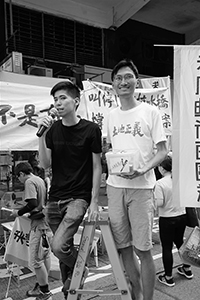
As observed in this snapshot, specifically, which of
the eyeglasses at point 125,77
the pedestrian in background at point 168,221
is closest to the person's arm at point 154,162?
the eyeglasses at point 125,77

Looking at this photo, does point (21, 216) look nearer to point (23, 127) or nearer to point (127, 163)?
point (23, 127)

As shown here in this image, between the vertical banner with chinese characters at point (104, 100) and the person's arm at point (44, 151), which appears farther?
the vertical banner with chinese characters at point (104, 100)

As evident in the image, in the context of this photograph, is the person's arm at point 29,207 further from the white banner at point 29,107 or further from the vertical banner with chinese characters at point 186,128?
the vertical banner with chinese characters at point 186,128

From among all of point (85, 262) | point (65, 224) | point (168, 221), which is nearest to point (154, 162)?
point (65, 224)

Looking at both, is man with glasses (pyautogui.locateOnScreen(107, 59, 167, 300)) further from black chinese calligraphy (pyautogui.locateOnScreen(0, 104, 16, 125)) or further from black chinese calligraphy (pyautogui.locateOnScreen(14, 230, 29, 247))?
black chinese calligraphy (pyautogui.locateOnScreen(0, 104, 16, 125))

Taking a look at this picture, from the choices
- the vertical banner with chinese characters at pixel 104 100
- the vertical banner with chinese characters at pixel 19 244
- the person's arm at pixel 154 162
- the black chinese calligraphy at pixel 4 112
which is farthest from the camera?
the vertical banner with chinese characters at pixel 104 100

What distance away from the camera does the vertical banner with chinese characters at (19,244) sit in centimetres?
340

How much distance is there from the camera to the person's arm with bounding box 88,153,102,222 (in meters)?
2.38

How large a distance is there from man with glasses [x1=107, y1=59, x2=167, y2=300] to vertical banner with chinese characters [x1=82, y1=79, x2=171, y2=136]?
2.25 metres

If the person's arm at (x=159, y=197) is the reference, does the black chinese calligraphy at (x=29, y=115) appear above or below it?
above

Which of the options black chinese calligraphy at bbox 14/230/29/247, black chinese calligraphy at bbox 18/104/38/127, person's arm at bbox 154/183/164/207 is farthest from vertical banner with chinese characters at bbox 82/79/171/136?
black chinese calligraphy at bbox 14/230/29/247

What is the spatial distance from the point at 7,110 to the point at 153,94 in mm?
2636

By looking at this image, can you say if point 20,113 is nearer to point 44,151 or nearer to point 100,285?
point 44,151

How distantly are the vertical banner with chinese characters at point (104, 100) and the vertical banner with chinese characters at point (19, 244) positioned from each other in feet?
6.41
